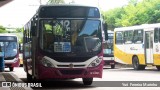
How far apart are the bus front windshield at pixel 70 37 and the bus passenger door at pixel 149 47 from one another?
Answer: 39.7 feet

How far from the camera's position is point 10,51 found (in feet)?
102

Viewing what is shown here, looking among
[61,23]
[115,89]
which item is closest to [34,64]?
[61,23]

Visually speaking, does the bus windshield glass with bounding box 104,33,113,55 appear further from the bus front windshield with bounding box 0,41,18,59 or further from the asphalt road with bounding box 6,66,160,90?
the asphalt road with bounding box 6,66,160,90

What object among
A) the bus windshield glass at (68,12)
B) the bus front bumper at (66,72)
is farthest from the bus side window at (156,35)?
the bus front bumper at (66,72)

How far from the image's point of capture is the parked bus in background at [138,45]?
26406 millimetres

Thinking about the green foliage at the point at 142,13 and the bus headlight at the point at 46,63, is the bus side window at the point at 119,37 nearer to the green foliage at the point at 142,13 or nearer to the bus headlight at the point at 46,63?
the green foliage at the point at 142,13

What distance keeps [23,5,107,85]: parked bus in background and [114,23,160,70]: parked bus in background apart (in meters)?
11.4

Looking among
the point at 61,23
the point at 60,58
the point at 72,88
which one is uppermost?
the point at 61,23

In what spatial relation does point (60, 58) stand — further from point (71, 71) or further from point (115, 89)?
point (115, 89)

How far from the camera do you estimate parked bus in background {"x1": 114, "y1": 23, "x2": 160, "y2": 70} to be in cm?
2641

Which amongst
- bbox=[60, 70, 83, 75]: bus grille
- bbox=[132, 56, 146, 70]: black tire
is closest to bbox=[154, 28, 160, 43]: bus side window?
bbox=[132, 56, 146, 70]: black tire

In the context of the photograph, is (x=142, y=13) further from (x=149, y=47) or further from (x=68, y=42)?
(x=68, y=42)

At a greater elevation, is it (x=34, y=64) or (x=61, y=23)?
(x=61, y=23)

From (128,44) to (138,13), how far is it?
14328 mm
